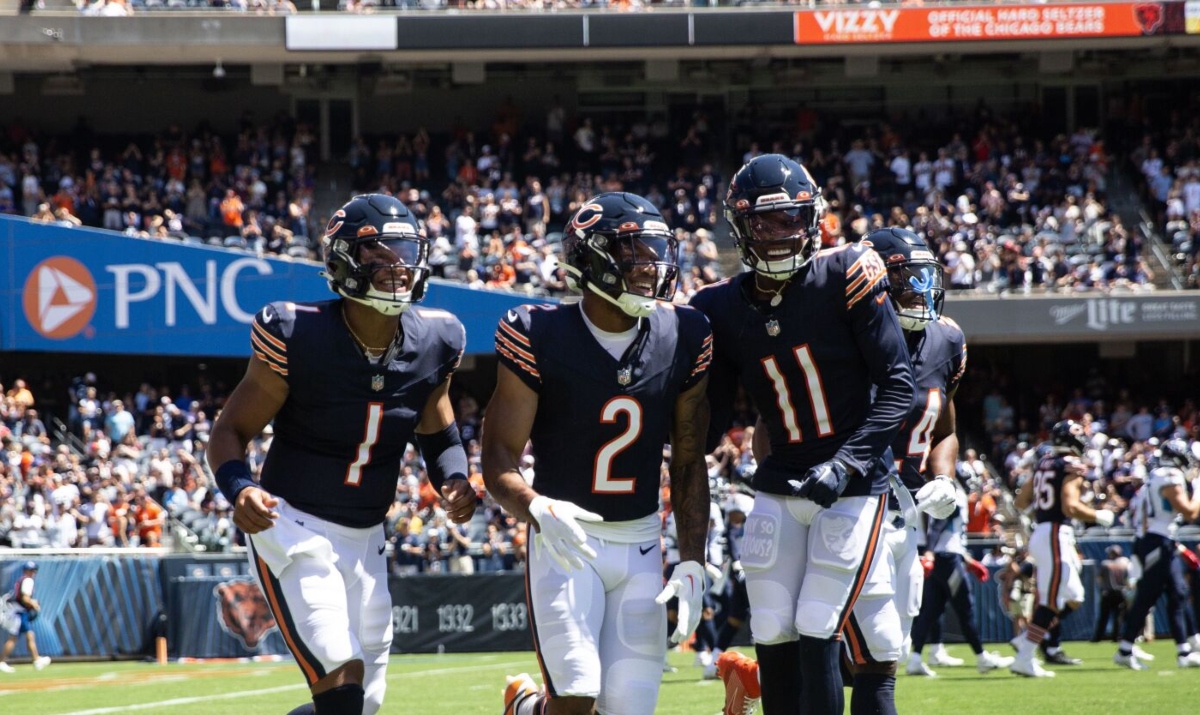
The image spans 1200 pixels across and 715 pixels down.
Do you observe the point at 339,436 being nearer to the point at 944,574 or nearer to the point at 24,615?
the point at 944,574

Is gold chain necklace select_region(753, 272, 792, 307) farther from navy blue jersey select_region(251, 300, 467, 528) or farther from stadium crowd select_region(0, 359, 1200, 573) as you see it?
stadium crowd select_region(0, 359, 1200, 573)

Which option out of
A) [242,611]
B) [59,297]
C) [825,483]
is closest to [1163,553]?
[825,483]

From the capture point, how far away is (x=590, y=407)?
5.57m

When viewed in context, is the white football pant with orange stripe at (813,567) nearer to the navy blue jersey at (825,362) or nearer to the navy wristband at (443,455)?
the navy blue jersey at (825,362)

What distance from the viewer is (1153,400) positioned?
2644 centimetres

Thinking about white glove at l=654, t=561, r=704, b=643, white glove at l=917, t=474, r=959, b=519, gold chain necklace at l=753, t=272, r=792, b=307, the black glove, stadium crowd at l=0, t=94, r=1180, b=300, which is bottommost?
white glove at l=654, t=561, r=704, b=643

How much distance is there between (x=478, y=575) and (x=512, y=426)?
42.6ft

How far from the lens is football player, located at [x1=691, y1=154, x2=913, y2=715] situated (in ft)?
19.5

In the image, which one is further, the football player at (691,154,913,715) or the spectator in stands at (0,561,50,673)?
the spectator in stands at (0,561,50,673)

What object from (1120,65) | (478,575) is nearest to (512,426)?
(478,575)

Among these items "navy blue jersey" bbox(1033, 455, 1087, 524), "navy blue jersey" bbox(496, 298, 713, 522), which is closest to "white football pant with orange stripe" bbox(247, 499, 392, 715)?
"navy blue jersey" bbox(496, 298, 713, 522)

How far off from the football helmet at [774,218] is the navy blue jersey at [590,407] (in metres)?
0.62

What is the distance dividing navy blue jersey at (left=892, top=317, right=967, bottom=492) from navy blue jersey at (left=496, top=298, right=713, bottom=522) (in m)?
2.44

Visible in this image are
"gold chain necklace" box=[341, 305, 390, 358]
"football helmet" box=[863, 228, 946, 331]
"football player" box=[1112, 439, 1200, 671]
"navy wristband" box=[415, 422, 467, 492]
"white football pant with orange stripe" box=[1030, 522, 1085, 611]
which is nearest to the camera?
"gold chain necklace" box=[341, 305, 390, 358]
